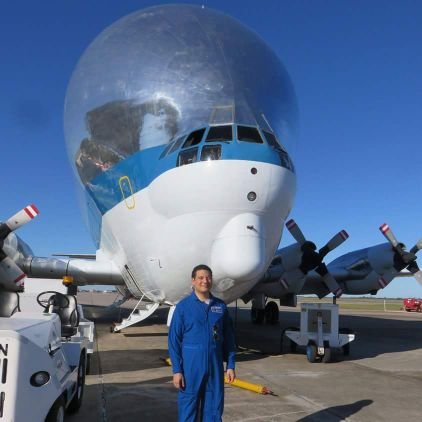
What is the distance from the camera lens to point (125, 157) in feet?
32.8

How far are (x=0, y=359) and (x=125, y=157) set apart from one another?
6.90 meters

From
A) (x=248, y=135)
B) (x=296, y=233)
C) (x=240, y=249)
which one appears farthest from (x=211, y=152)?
(x=296, y=233)

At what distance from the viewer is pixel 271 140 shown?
8.95m

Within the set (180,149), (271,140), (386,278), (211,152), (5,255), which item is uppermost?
(271,140)

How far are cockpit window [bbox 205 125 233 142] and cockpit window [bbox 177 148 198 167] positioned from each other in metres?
0.32

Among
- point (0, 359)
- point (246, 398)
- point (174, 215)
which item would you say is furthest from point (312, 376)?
point (0, 359)

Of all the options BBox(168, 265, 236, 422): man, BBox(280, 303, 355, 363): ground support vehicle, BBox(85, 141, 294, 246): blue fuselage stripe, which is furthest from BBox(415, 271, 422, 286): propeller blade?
BBox(168, 265, 236, 422): man

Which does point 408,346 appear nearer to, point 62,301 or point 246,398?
point 246,398

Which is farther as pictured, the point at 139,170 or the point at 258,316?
the point at 258,316

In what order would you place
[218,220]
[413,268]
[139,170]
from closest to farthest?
A: 1. [218,220]
2. [139,170]
3. [413,268]

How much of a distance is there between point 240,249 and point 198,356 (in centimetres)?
389

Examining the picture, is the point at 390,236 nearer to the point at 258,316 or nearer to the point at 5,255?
the point at 258,316

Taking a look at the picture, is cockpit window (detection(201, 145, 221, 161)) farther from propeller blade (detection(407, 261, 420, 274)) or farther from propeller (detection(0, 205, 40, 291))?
propeller blade (detection(407, 261, 420, 274))

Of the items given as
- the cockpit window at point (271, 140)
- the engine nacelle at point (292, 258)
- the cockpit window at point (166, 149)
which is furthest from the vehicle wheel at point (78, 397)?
the engine nacelle at point (292, 258)
